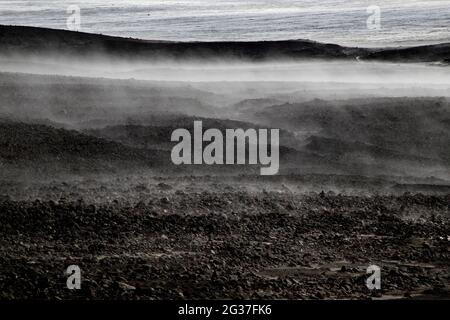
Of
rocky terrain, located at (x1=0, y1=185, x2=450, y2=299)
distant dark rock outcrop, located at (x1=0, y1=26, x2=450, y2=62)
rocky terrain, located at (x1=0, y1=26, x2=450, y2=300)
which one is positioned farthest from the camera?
distant dark rock outcrop, located at (x1=0, y1=26, x2=450, y2=62)

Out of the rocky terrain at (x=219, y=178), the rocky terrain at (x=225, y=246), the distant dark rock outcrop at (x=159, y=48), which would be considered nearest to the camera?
the rocky terrain at (x=225, y=246)

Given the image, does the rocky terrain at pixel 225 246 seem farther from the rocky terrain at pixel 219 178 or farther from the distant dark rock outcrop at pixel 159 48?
the distant dark rock outcrop at pixel 159 48

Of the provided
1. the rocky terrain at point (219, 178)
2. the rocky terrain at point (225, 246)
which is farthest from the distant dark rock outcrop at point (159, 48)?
the rocky terrain at point (225, 246)

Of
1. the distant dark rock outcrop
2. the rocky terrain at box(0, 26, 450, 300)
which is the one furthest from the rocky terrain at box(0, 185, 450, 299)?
the distant dark rock outcrop

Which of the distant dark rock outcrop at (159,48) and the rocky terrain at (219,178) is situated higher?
the distant dark rock outcrop at (159,48)

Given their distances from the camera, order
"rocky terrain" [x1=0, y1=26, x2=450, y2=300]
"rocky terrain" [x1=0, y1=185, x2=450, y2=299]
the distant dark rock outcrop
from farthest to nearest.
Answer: the distant dark rock outcrop, "rocky terrain" [x1=0, y1=26, x2=450, y2=300], "rocky terrain" [x1=0, y1=185, x2=450, y2=299]

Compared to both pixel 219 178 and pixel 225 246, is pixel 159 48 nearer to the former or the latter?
pixel 219 178

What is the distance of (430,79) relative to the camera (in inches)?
938

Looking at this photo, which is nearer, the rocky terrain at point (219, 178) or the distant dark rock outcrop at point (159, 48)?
the rocky terrain at point (219, 178)

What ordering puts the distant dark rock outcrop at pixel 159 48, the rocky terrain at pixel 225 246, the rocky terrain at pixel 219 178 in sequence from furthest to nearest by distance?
the distant dark rock outcrop at pixel 159 48
the rocky terrain at pixel 219 178
the rocky terrain at pixel 225 246

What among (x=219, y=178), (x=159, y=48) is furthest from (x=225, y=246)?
(x=159, y=48)

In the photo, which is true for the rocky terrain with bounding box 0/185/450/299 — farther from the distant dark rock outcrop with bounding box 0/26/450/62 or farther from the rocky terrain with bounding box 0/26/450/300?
the distant dark rock outcrop with bounding box 0/26/450/62

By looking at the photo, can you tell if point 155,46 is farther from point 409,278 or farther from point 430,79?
point 409,278

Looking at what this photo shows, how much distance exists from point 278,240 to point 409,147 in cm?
828
